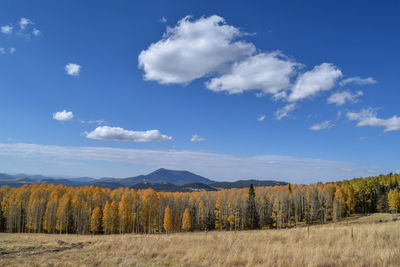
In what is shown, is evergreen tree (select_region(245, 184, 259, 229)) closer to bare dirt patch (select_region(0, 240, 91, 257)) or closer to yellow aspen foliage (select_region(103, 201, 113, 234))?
yellow aspen foliage (select_region(103, 201, 113, 234))

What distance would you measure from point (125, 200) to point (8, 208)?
121ft

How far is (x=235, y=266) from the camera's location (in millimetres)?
7383

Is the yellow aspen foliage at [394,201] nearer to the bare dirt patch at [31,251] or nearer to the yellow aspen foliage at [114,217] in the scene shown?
the yellow aspen foliage at [114,217]

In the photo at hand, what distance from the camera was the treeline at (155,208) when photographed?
219ft

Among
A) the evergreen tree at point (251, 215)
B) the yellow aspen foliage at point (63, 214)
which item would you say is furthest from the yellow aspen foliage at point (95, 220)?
the evergreen tree at point (251, 215)

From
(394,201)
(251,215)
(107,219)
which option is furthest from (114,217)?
(394,201)

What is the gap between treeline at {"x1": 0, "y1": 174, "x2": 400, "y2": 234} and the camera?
66.8 metres

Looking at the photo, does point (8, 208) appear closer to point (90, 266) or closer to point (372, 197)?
point (90, 266)

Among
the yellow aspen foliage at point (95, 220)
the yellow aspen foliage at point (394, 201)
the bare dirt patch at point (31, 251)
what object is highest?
the bare dirt patch at point (31, 251)

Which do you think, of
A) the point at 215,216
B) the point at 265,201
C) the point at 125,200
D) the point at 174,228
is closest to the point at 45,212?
the point at 125,200

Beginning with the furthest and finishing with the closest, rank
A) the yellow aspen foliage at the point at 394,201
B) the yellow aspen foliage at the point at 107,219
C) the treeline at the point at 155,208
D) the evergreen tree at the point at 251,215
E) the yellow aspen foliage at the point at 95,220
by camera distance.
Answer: the yellow aspen foliage at the point at 394,201, the evergreen tree at the point at 251,215, the treeline at the point at 155,208, the yellow aspen foliage at the point at 95,220, the yellow aspen foliage at the point at 107,219

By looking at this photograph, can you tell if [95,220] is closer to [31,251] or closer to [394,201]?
[31,251]

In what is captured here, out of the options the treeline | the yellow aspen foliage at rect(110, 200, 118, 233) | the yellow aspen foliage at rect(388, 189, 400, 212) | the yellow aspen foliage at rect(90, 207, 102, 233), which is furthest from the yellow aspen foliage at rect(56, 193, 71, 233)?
the yellow aspen foliage at rect(388, 189, 400, 212)

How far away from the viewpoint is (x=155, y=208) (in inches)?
2830
